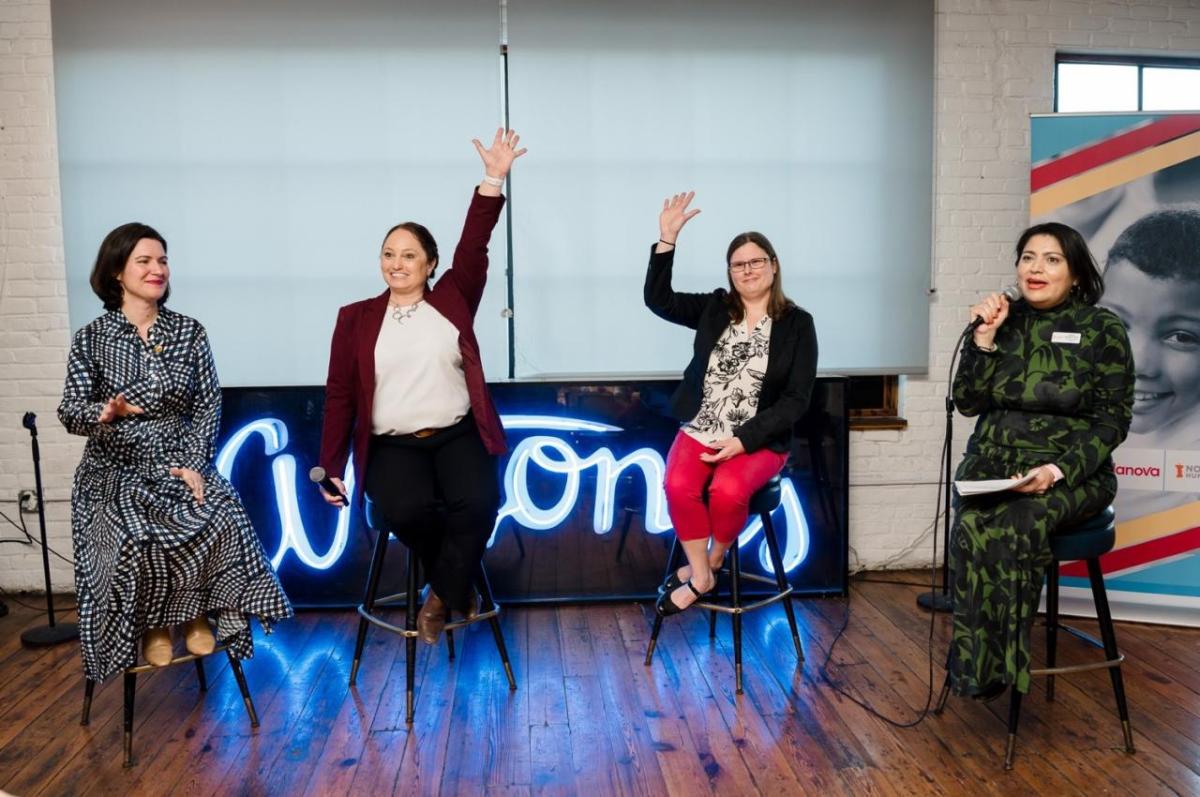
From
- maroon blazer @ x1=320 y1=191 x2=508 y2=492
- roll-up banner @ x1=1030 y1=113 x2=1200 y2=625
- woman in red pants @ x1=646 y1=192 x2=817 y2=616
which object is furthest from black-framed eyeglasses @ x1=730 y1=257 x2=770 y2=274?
roll-up banner @ x1=1030 y1=113 x2=1200 y2=625

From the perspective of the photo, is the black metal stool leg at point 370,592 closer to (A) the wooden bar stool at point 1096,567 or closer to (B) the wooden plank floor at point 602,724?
(B) the wooden plank floor at point 602,724

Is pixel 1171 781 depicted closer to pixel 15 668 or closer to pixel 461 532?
pixel 461 532

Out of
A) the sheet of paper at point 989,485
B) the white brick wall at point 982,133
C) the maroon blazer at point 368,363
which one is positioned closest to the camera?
the sheet of paper at point 989,485

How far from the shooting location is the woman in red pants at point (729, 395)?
3203 mm

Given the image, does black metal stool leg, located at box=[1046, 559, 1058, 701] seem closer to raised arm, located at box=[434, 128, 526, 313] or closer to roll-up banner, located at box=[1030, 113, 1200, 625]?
roll-up banner, located at box=[1030, 113, 1200, 625]

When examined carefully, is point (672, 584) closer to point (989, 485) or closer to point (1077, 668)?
point (989, 485)

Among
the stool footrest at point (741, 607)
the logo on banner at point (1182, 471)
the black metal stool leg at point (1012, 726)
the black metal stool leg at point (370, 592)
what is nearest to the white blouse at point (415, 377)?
the black metal stool leg at point (370, 592)

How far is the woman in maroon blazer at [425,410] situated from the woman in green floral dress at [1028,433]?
4.73ft

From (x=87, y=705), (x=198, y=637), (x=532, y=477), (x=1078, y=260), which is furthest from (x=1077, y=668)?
(x=87, y=705)

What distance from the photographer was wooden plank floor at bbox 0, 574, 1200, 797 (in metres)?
2.53

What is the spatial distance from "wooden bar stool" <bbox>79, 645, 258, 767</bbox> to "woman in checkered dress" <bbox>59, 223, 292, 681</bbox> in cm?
4

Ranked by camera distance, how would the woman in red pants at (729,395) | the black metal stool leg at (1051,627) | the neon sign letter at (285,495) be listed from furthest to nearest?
the neon sign letter at (285,495), the woman in red pants at (729,395), the black metal stool leg at (1051,627)

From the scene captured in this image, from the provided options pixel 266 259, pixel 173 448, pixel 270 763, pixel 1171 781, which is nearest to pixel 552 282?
pixel 266 259

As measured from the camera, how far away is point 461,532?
120 inches
